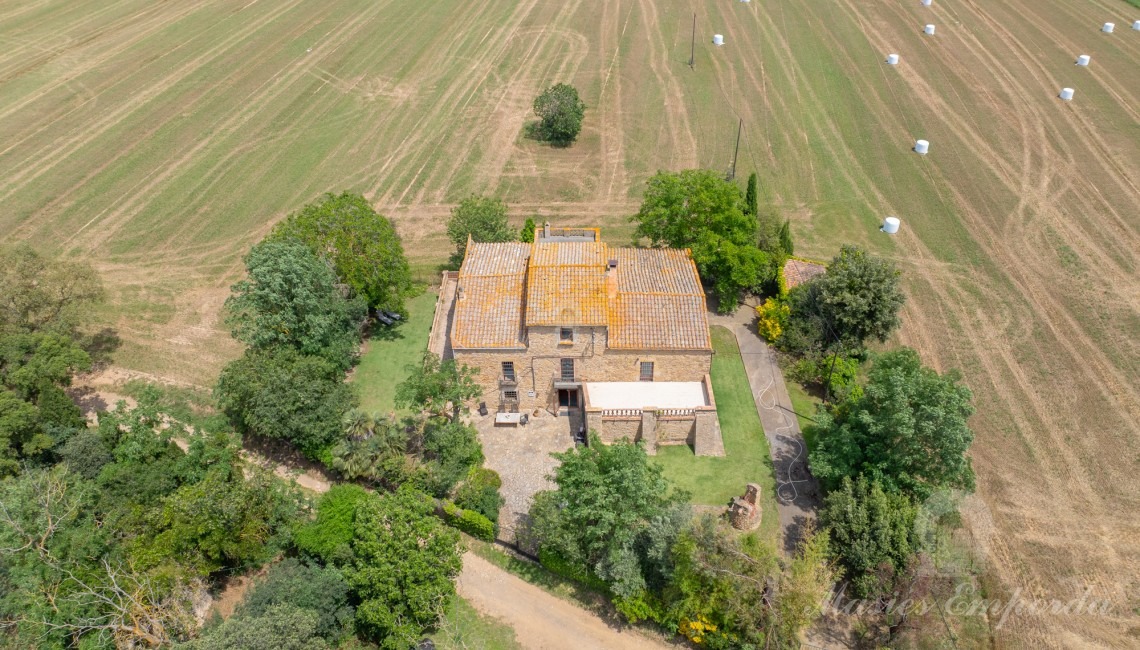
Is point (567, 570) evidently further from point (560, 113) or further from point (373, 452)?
point (560, 113)

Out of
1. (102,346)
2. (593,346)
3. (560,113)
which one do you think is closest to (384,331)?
→ (593,346)

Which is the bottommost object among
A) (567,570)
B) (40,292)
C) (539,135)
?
(567,570)

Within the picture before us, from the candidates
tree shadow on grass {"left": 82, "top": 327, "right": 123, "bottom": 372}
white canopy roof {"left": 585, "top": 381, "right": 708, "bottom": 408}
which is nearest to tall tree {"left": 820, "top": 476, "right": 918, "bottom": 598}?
white canopy roof {"left": 585, "top": 381, "right": 708, "bottom": 408}

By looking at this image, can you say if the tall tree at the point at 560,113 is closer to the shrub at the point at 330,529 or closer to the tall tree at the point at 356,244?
the tall tree at the point at 356,244

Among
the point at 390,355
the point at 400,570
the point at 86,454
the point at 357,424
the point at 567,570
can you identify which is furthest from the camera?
the point at 390,355

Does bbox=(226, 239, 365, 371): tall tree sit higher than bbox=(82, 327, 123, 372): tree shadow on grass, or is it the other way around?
bbox=(226, 239, 365, 371): tall tree

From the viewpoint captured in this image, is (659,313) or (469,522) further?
(659,313)

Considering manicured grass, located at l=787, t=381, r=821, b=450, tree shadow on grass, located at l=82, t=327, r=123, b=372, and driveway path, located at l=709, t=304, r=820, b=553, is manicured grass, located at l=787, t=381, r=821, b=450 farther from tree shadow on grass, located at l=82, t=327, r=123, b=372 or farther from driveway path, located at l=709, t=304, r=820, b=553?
tree shadow on grass, located at l=82, t=327, r=123, b=372

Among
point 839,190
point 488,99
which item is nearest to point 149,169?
point 488,99
